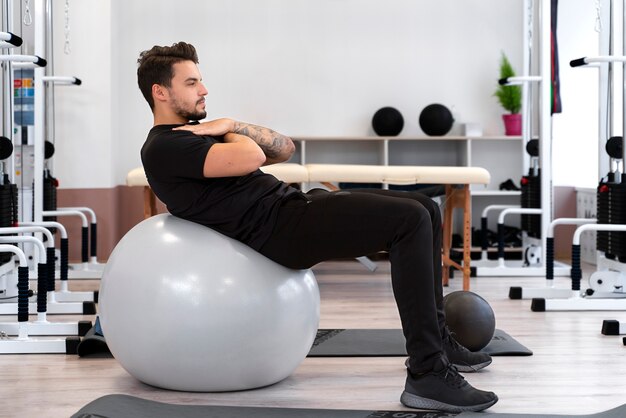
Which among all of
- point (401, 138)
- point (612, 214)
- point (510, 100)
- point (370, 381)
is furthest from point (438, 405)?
point (510, 100)

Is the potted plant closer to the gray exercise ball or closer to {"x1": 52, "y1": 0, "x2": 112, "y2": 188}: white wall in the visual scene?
{"x1": 52, "y1": 0, "x2": 112, "y2": 188}: white wall

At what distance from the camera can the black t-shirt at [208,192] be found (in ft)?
8.25

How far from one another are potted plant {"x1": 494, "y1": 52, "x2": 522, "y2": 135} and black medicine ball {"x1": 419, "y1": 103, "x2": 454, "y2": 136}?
1.38ft

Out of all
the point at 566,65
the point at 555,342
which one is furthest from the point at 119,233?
the point at 555,342

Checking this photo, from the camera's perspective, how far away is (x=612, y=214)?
4.26m

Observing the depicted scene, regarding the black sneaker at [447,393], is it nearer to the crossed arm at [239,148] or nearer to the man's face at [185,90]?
the crossed arm at [239,148]

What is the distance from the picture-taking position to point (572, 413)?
2354mm

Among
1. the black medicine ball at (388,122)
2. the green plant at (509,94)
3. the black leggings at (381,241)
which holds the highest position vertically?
the green plant at (509,94)

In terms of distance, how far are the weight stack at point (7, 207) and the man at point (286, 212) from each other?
4.98 feet

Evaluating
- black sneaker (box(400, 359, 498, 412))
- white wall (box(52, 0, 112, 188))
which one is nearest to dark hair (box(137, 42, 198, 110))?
black sneaker (box(400, 359, 498, 412))

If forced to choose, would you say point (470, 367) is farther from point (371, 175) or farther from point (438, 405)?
point (371, 175)

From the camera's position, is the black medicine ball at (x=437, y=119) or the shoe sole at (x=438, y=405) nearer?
the shoe sole at (x=438, y=405)

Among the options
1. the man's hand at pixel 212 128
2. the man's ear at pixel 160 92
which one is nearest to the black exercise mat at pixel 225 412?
the man's hand at pixel 212 128

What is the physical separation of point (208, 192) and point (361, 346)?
1012 mm
